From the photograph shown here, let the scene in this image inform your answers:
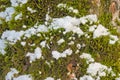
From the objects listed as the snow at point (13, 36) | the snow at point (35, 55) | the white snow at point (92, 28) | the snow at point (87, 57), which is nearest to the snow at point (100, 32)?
the white snow at point (92, 28)

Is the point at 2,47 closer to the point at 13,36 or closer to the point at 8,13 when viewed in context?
the point at 13,36

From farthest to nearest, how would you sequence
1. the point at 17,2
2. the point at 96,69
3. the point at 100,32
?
the point at 17,2
the point at 100,32
the point at 96,69

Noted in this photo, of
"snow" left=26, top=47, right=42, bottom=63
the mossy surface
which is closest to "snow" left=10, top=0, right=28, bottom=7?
the mossy surface

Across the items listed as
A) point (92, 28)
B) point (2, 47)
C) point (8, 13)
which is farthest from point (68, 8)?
→ point (2, 47)

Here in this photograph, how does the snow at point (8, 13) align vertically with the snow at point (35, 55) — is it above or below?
above

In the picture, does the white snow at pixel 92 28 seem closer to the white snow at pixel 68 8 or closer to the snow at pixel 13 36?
the white snow at pixel 68 8

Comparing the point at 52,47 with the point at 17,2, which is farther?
the point at 17,2

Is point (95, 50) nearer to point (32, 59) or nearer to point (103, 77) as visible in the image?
point (103, 77)
